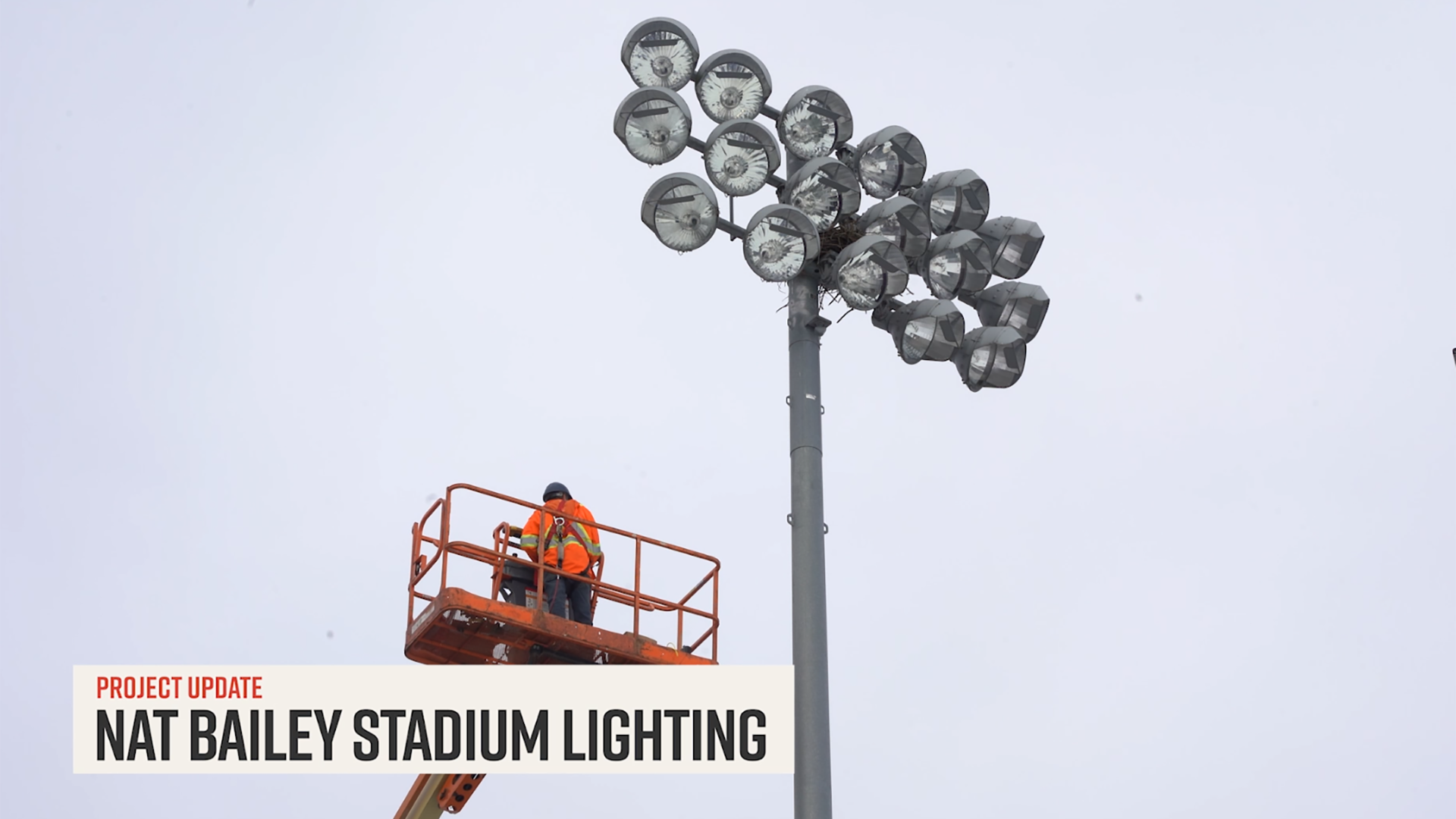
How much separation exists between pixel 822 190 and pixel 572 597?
5.86m

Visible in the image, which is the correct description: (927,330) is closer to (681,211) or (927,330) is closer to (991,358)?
(991,358)

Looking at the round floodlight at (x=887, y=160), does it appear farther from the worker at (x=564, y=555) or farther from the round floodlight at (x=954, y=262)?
the worker at (x=564, y=555)

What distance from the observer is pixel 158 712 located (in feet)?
52.6

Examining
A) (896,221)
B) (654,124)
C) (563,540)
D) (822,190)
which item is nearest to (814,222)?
(822,190)

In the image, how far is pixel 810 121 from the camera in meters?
11.5

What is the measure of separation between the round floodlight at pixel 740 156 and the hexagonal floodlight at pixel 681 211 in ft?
1.09

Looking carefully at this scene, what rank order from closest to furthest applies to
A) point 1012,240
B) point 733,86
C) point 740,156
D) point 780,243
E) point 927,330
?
point 780,243, point 740,156, point 927,330, point 733,86, point 1012,240

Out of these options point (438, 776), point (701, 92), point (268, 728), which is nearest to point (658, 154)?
point (701, 92)

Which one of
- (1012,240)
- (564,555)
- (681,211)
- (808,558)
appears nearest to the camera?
(808,558)

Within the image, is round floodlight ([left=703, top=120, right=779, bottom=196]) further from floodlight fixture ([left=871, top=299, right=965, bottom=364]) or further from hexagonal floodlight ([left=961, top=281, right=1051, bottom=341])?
hexagonal floodlight ([left=961, top=281, right=1051, bottom=341])

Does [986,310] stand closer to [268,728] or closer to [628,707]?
[628,707]

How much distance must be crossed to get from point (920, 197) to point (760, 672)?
4815 mm

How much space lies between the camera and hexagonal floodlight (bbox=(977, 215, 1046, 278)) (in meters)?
12.6

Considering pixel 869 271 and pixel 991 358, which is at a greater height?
pixel 869 271
